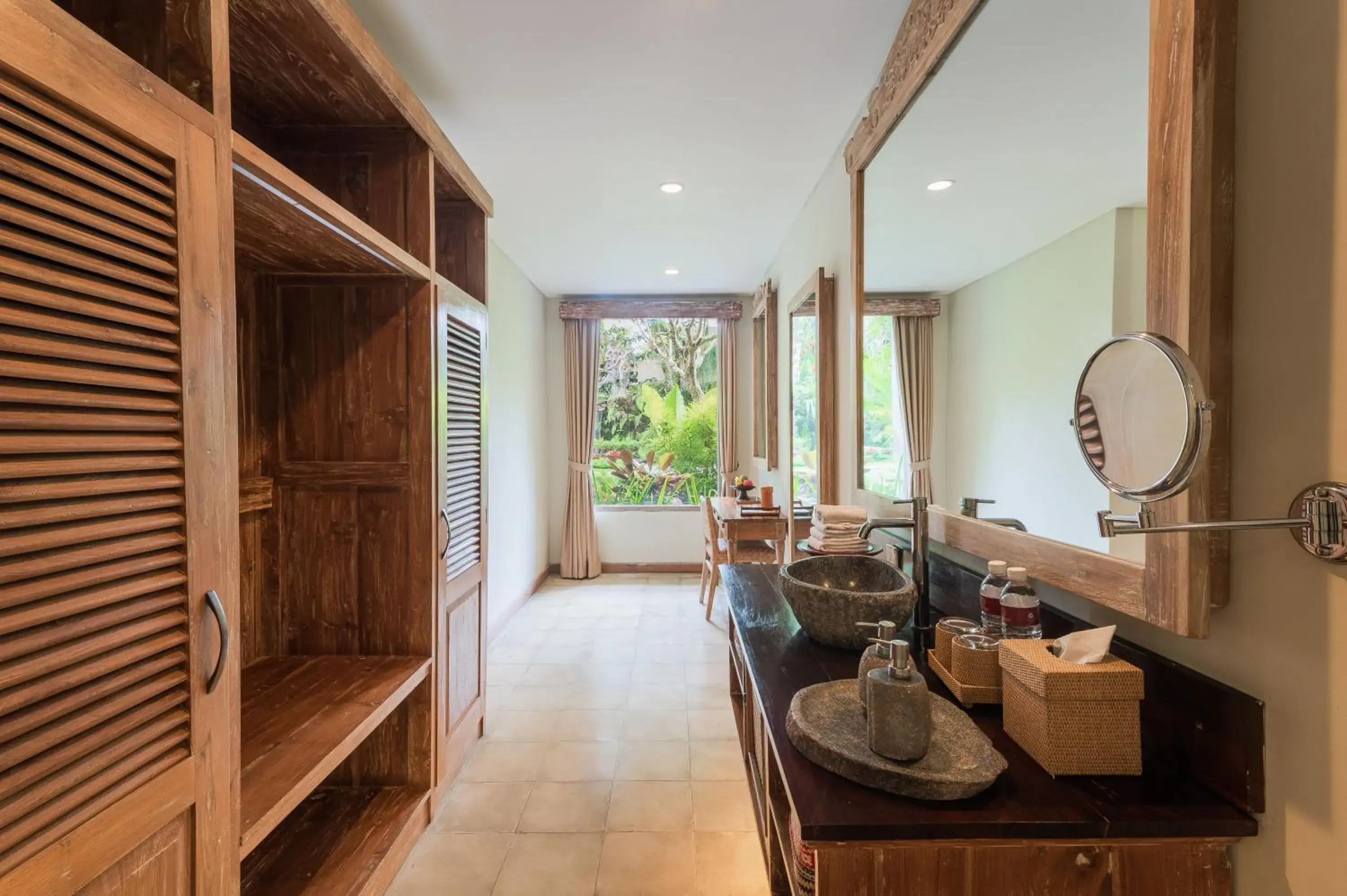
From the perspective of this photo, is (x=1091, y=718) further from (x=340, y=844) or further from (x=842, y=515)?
(x=340, y=844)

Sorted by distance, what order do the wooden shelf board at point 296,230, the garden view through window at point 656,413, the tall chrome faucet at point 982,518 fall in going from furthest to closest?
the garden view through window at point 656,413, the tall chrome faucet at point 982,518, the wooden shelf board at point 296,230

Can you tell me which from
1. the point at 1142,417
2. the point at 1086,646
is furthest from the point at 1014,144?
the point at 1086,646

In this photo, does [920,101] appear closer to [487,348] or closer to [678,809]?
[487,348]

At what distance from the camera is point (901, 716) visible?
2.85 feet

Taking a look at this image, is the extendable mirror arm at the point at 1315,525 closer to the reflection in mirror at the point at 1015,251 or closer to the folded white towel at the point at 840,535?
the reflection in mirror at the point at 1015,251

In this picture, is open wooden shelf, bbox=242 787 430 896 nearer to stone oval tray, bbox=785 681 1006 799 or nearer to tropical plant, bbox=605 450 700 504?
stone oval tray, bbox=785 681 1006 799

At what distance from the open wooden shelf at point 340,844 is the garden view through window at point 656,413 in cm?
378

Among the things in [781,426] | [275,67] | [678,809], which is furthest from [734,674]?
[275,67]

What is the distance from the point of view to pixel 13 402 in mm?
762

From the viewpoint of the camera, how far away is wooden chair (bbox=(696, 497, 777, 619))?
13.1 feet

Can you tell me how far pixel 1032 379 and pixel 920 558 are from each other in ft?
1.66

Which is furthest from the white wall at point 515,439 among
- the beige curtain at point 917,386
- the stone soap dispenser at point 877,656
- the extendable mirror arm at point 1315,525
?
the extendable mirror arm at point 1315,525

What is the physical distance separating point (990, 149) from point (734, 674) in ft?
7.47

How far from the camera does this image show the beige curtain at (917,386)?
1781 millimetres
